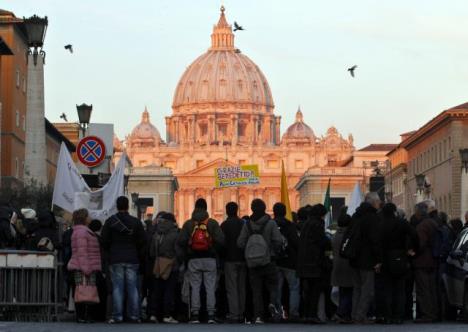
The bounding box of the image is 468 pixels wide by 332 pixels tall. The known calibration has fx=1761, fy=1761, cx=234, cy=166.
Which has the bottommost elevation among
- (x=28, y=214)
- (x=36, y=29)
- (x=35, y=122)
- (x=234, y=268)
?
(x=234, y=268)

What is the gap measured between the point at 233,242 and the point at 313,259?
45.0 inches

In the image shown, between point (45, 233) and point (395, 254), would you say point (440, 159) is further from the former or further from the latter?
point (45, 233)

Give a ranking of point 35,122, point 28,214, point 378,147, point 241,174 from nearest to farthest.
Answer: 1. point 28,214
2. point 35,122
3. point 241,174
4. point 378,147

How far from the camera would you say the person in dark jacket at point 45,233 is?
2336cm

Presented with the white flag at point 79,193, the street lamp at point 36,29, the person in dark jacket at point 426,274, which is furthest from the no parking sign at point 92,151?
the person in dark jacket at point 426,274

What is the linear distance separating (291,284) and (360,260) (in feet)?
4.64

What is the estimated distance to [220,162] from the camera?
652ft

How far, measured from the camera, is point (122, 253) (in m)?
23.0

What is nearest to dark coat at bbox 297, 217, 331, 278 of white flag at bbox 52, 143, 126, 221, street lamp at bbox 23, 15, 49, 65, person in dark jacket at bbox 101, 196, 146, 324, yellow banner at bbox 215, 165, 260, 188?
person in dark jacket at bbox 101, 196, 146, 324

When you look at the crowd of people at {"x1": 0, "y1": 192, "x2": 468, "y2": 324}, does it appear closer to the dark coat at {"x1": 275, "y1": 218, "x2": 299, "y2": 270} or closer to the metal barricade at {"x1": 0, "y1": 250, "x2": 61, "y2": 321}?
the dark coat at {"x1": 275, "y1": 218, "x2": 299, "y2": 270}

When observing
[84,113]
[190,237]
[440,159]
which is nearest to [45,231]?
[190,237]

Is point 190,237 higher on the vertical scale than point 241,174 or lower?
lower

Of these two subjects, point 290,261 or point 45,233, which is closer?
point 45,233

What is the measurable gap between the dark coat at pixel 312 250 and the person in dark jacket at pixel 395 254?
2.71 ft
